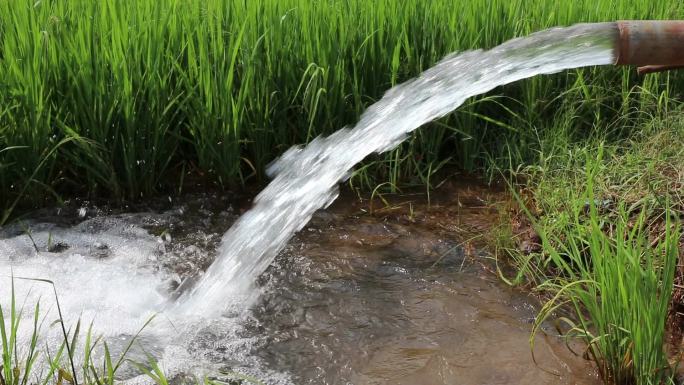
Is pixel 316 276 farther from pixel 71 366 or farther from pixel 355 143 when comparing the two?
pixel 71 366

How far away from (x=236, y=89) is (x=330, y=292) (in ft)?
4.22

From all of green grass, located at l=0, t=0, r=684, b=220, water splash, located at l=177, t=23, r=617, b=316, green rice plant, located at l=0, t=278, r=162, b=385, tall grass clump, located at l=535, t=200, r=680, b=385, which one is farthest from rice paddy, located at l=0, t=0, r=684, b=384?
green rice plant, located at l=0, t=278, r=162, b=385

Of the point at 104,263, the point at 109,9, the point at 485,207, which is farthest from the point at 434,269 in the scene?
the point at 109,9

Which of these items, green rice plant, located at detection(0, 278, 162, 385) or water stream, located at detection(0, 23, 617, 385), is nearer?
green rice plant, located at detection(0, 278, 162, 385)

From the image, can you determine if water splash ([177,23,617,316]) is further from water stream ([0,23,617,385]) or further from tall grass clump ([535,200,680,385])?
tall grass clump ([535,200,680,385])

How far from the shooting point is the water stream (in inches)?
93.4

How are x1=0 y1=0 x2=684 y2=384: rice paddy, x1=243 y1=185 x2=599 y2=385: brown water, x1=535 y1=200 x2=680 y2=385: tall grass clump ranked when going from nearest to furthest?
1. x1=535 y1=200 x2=680 y2=385: tall grass clump
2. x1=243 y1=185 x2=599 y2=385: brown water
3. x1=0 y1=0 x2=684 y2=384: rice paddy

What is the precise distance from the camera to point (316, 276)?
9.55 ft

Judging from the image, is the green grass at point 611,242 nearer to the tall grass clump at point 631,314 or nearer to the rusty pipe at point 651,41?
the tall grass clump at point 631,314

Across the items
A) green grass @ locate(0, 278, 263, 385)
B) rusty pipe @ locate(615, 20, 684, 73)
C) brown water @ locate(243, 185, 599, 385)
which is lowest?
brown water @ locate(243, 185, 599, 385)

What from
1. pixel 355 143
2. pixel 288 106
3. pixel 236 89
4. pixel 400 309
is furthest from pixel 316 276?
pixel 236 89

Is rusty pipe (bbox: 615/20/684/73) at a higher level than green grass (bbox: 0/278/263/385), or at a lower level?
higher

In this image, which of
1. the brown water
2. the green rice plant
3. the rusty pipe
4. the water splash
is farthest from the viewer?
the water splash

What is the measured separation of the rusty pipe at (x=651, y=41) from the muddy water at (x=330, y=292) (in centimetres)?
96
